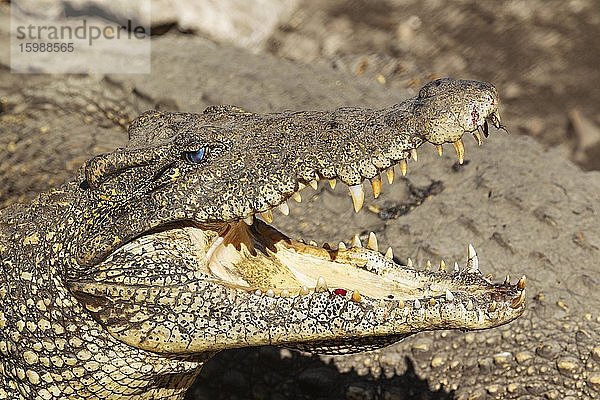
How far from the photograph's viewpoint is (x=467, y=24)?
28.2ft

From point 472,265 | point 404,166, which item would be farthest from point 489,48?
point 404,166

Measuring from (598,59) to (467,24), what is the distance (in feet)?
3.82

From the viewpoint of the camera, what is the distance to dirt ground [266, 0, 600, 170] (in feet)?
25.1

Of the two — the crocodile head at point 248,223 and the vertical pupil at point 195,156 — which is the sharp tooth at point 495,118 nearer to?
the crocodile head at point 248,223

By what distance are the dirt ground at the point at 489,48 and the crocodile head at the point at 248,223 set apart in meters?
3.94

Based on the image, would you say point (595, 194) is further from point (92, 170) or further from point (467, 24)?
point (467, 24)

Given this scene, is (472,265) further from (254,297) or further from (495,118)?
(254,297)

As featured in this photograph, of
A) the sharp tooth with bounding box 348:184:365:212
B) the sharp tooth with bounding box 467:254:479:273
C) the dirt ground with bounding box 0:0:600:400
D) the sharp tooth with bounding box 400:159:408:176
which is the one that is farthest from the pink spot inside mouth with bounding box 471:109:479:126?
the dirt ground with bounding box 0:0:600:400

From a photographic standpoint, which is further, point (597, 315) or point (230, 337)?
point (597, 315)

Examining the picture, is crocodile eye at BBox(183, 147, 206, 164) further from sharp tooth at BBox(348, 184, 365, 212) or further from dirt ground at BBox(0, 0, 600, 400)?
dirt ground at BBox(0, 0, 600, 400)

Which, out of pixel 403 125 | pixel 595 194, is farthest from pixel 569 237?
pixel 403 125

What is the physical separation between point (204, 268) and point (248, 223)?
0.24 meters

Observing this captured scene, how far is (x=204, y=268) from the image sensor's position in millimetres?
3703

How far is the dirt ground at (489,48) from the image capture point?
7641mm
